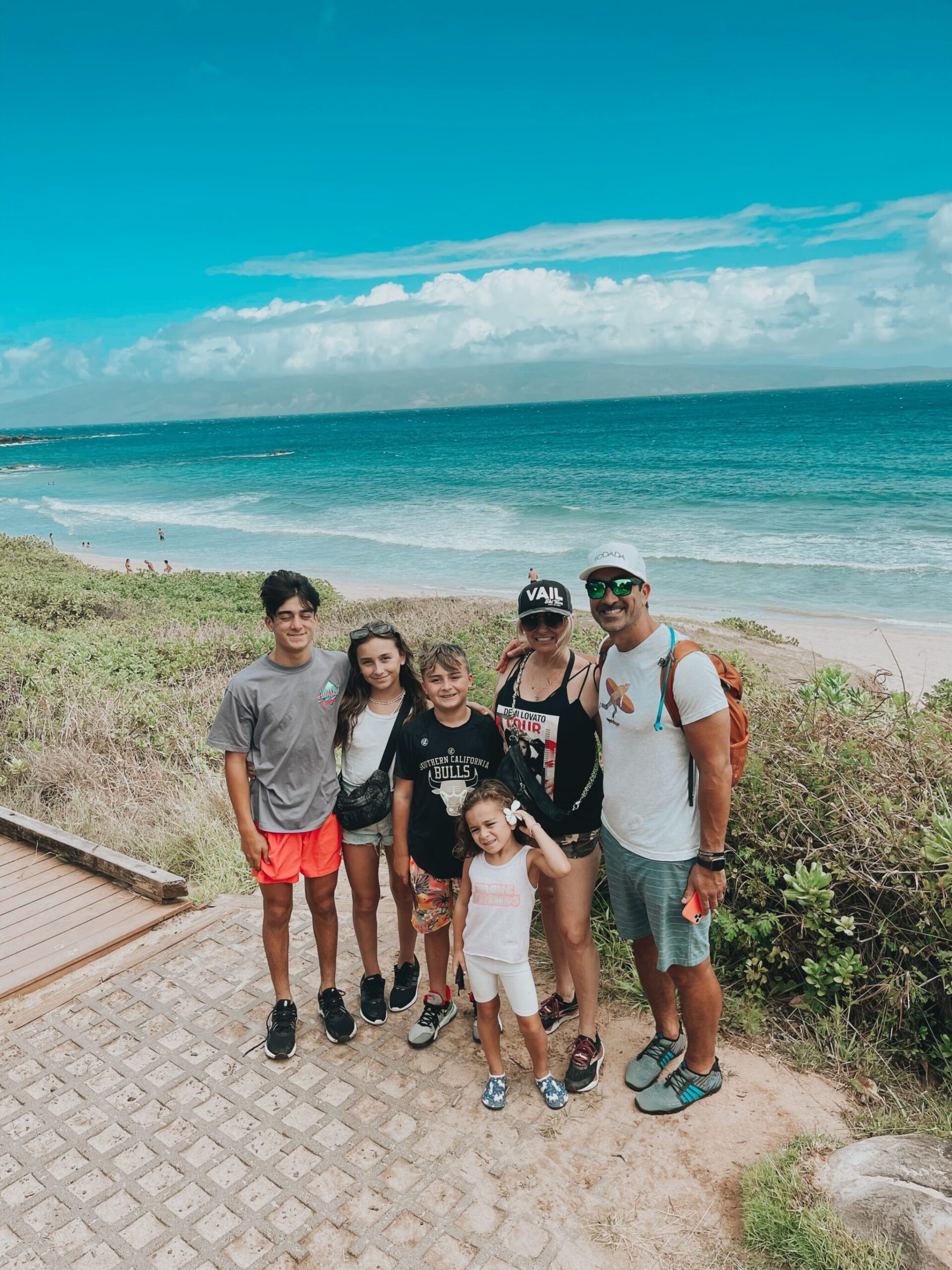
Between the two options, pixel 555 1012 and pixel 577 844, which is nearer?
pixel 577 844

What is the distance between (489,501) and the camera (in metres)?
44.7

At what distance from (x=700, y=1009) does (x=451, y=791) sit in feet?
4.43

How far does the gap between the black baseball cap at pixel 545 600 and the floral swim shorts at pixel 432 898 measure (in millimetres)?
1321

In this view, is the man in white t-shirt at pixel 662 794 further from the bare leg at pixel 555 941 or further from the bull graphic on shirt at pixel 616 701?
the bare leg at pixel 555 941

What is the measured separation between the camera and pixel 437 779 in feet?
11.8

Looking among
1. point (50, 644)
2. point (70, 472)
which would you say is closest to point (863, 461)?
point (50, 644)

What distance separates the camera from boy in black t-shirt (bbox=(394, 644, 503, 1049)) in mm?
3537

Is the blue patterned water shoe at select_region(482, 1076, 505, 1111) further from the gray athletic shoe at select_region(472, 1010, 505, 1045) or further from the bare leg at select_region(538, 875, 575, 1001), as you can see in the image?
the bare leg at select_region(538, 875, 575, 1001)

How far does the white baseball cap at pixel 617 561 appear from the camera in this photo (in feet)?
9.84

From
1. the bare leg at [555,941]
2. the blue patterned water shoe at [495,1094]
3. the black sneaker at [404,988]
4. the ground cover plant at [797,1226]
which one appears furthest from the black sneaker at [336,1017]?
the ground cover plant at [797,1226]

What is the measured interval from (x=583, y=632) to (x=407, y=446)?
8111 centimetres

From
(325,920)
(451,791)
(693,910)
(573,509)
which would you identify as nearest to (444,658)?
(451,791)

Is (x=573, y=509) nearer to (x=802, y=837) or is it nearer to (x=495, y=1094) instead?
(x=802, y=837)

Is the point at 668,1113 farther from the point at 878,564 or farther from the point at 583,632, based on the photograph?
the point at 878,564
